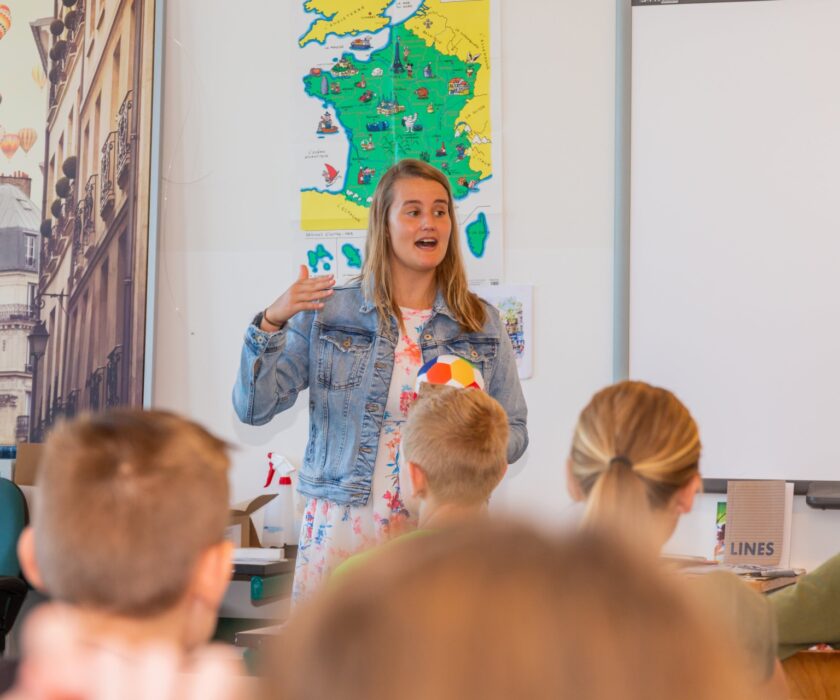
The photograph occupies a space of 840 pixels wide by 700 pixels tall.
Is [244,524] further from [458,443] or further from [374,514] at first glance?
[458,443]

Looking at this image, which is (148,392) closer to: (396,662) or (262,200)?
(262,200)

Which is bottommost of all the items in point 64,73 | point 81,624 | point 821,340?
point 81,624

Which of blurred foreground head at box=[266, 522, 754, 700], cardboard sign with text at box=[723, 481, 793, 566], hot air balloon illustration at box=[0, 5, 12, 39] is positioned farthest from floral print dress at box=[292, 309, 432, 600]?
hot air balloon illustration at box=[0, 5, 12, 39]

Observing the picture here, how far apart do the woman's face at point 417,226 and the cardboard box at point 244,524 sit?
1.00 metres

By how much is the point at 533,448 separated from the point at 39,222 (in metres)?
1.73

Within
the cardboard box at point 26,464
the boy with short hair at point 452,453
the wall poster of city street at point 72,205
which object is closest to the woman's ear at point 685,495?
the boy with short hair at point 452,453

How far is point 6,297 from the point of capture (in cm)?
339

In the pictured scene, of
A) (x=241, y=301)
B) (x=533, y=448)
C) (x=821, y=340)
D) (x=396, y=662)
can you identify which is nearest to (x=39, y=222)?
(x=241, y=301)

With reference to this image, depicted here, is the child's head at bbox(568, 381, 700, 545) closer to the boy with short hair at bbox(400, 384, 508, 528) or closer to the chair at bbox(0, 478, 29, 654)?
the boy with short hair at bbox(400, 384, 508, 528)

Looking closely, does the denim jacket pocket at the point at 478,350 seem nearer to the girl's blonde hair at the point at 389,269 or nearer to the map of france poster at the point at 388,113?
the girl's blonde hair at the point at 389,269

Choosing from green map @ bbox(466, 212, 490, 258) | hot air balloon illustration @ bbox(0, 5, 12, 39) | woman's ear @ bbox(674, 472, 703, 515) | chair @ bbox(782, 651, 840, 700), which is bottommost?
chair @ bbox(782, 651, 840, 700)

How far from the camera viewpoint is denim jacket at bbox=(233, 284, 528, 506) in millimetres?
2287

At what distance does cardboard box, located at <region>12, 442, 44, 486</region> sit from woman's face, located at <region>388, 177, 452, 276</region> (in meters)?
1.47

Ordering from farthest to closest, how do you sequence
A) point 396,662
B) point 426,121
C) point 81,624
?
point 426,121 → point 81,624 → point 396,662
